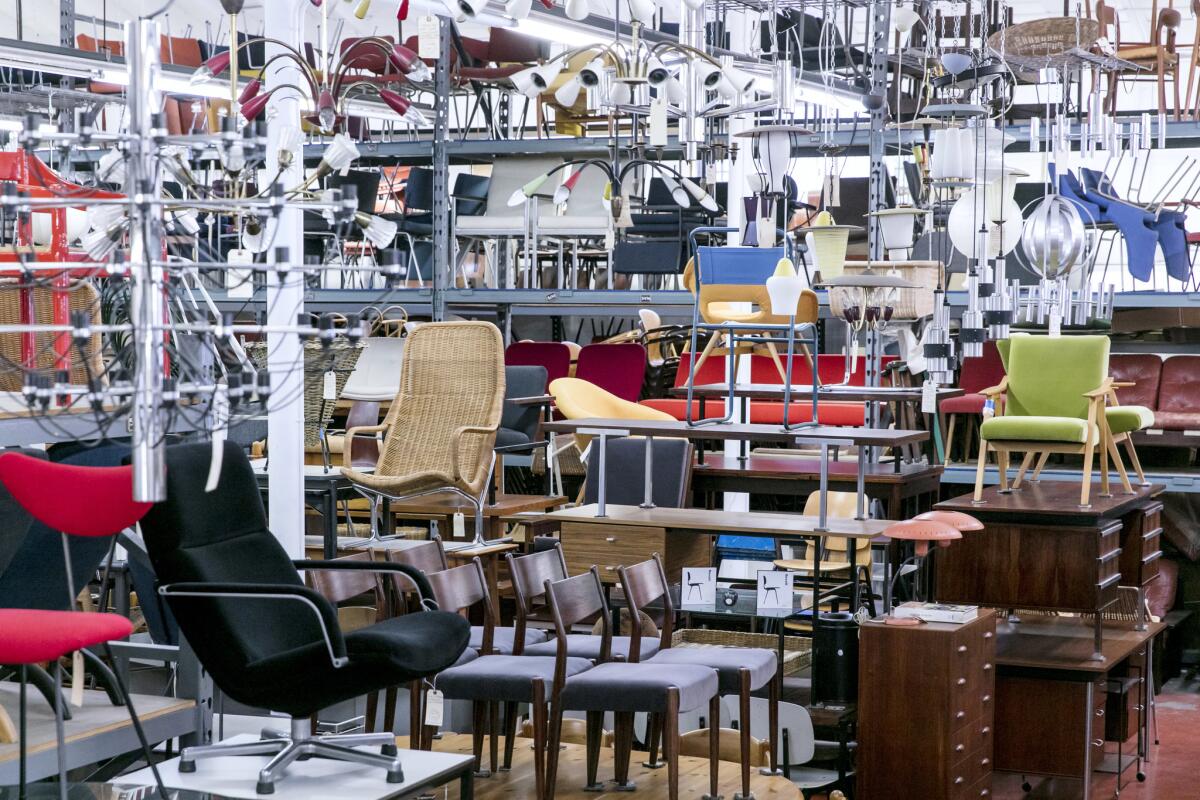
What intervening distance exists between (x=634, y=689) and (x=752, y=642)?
1816mm

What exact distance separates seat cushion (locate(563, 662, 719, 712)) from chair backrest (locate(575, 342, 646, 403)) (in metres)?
4.70

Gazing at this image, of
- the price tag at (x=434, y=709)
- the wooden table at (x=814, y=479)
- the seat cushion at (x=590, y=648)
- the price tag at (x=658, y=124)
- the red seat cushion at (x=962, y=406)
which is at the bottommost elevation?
the price tag at (x=434, y=709)

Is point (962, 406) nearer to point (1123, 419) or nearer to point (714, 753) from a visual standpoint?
point (1123, 419)

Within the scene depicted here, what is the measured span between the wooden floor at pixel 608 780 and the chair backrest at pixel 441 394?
237cm

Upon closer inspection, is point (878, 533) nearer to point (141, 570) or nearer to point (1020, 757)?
point (1020, 757)

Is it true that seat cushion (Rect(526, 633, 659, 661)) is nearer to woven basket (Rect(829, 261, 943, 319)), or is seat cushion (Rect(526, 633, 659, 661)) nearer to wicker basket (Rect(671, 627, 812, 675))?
wicker basket (Rect(671, 627, 812, 675))

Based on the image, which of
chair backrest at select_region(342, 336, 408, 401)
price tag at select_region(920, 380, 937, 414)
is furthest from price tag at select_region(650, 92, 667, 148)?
chair backrest at select_region(342, 336, 408, 401)

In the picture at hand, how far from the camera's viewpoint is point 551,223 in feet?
34.8

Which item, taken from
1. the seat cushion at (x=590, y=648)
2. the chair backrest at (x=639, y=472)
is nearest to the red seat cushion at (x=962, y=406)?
the chair backrest at (x=639, y=472)

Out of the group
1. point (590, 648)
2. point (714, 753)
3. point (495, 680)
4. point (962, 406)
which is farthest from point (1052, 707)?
point (962, 406)

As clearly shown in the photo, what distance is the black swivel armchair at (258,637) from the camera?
4.28 meters

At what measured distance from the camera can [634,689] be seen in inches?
191

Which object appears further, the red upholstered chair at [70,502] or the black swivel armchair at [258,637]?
the black swivel armchair at [258,637]

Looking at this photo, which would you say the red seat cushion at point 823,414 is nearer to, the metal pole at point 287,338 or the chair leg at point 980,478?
the chair leg at point 980,478
